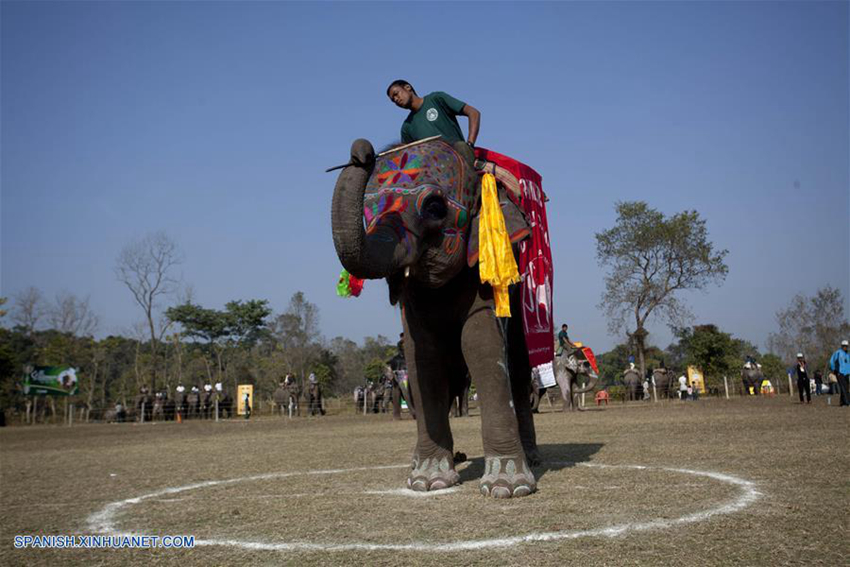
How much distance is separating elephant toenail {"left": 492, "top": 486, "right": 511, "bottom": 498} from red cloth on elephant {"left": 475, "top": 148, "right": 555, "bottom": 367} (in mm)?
1951

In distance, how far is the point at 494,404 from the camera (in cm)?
608

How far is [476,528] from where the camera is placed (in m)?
4.31

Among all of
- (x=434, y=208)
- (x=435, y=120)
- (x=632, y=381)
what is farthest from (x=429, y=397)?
(x=632, y=381)

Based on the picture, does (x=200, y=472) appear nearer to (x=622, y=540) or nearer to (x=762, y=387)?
(x=622, y=540)

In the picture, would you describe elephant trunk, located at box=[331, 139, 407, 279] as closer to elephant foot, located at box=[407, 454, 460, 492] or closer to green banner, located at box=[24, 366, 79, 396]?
elephant foot, located at box=[407, 454, 460, 492]

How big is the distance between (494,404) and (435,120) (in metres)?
2.86

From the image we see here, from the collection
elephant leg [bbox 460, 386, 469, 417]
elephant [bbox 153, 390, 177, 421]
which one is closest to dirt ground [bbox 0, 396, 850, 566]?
elephant leg [bbox 460, 386, 469, 417]

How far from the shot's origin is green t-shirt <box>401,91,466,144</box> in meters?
6.86

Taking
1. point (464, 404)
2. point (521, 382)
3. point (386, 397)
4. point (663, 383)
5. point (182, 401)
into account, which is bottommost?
point (464, 404)

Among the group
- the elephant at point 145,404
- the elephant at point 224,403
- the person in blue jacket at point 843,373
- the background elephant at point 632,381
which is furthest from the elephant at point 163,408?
the person in blue jacket at point 843,373

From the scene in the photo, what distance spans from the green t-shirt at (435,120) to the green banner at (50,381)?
35557 mm

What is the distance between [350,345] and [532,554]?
90264 mm

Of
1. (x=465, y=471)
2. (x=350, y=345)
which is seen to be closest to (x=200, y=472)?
(x=465, y=471)

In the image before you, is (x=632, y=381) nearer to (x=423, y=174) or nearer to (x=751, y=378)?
(x=751, y=378)
